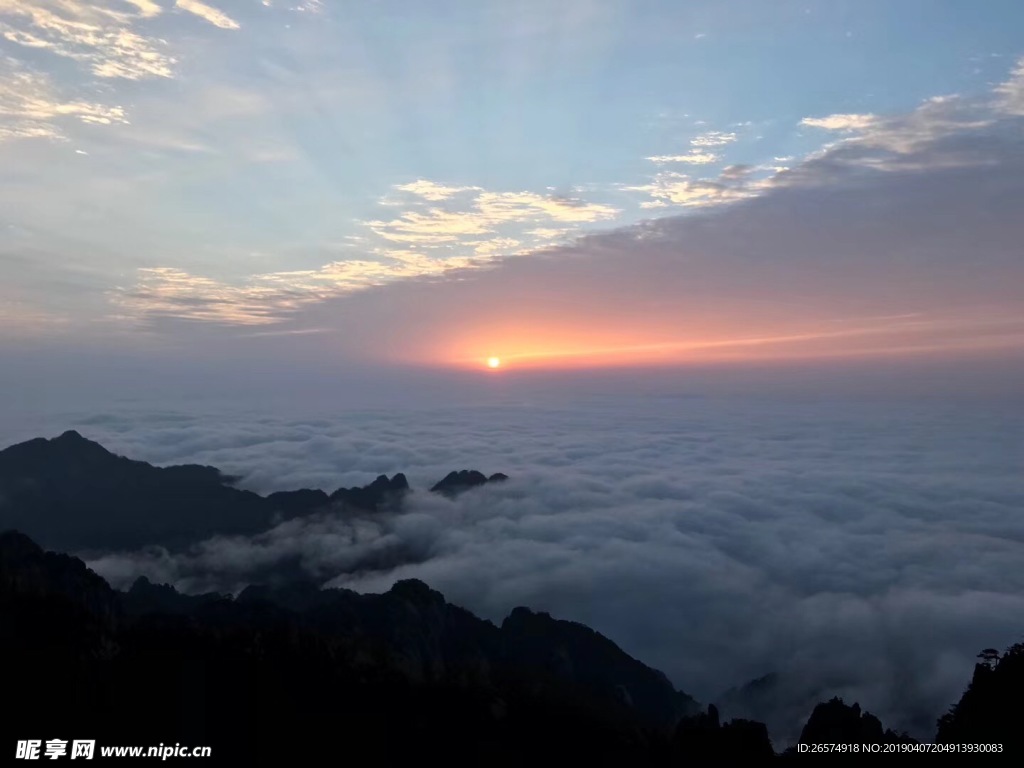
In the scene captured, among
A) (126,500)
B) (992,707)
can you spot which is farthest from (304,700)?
(126,500)

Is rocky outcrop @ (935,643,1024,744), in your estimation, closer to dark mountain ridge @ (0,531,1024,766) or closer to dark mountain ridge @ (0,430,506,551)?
dark mountain ridge @ (0,531,1024,766)

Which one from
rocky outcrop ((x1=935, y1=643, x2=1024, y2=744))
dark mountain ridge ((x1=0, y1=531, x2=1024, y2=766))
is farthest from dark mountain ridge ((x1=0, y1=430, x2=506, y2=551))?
rocky outcrop ((x1=935, y1=643, x2=1024, y2=744))

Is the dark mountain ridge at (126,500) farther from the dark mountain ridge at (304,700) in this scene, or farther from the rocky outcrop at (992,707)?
the rocky outcrop at (992,707)

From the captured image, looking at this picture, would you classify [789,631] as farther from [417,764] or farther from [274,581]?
[274,581]

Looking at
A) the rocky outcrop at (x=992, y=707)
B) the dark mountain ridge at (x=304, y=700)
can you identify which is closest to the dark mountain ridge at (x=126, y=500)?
the dark mountain ridge at (x=304, y=700)

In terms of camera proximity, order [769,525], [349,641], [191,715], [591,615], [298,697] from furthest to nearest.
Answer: [769,525] → [591,615] → [349,641] → [298,697] → [191,715]

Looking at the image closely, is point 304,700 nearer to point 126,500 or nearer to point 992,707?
point 992,707

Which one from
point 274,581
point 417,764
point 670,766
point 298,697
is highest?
point 298,697

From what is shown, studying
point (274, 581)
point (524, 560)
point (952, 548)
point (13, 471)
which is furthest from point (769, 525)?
point (13, 471)
